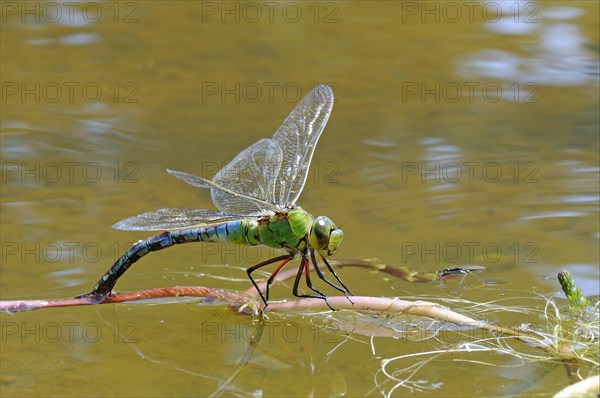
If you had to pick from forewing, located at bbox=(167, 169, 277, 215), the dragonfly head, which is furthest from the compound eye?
forewing, located at bbox=(167, 169, 277, 215)

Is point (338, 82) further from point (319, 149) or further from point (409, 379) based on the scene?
point (409, 379)

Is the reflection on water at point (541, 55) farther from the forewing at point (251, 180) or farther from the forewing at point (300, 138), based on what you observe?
the forewing at point (251, 180)

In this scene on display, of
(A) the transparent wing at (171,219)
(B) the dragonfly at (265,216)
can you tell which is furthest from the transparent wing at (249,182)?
(A) the transparent wing at (171,219)

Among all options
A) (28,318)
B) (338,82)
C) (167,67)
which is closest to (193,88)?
(167,67)

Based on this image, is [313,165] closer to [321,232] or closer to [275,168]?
[275,168]

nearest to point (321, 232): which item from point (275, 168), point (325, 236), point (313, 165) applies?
point (325, 236)

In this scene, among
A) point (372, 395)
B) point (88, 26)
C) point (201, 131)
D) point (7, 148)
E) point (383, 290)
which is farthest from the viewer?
point (88, 26)
